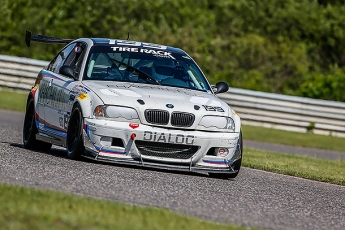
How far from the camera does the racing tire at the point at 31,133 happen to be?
1178 centimetres

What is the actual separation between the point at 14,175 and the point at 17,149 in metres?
3.00

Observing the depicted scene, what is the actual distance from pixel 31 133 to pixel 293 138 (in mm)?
11577

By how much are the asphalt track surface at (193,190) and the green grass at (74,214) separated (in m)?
0.54

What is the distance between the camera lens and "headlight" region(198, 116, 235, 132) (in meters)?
10.2

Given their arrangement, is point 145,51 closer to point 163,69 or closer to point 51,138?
point 163,69

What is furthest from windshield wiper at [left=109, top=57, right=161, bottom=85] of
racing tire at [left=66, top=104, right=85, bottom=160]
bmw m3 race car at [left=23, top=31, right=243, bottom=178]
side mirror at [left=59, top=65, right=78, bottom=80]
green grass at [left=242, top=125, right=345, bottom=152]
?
green grass at [left=242, top=125, right=345, bottom=152]

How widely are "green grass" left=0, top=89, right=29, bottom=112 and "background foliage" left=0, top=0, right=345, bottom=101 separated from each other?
2.70 metres

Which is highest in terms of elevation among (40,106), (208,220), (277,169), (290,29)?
(208,220)

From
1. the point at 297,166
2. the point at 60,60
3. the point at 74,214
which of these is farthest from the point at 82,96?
the point at 297,166

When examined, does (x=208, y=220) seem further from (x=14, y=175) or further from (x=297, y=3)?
(x=297, y=3)

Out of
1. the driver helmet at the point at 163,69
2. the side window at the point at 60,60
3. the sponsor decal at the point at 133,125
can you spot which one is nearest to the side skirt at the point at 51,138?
the side window at the point at 60,60

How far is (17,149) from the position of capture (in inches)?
448

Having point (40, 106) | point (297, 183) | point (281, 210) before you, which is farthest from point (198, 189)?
point (40, 106)

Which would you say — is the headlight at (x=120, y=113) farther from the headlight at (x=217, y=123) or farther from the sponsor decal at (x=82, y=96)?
the headlight at (x=217, y=123)
